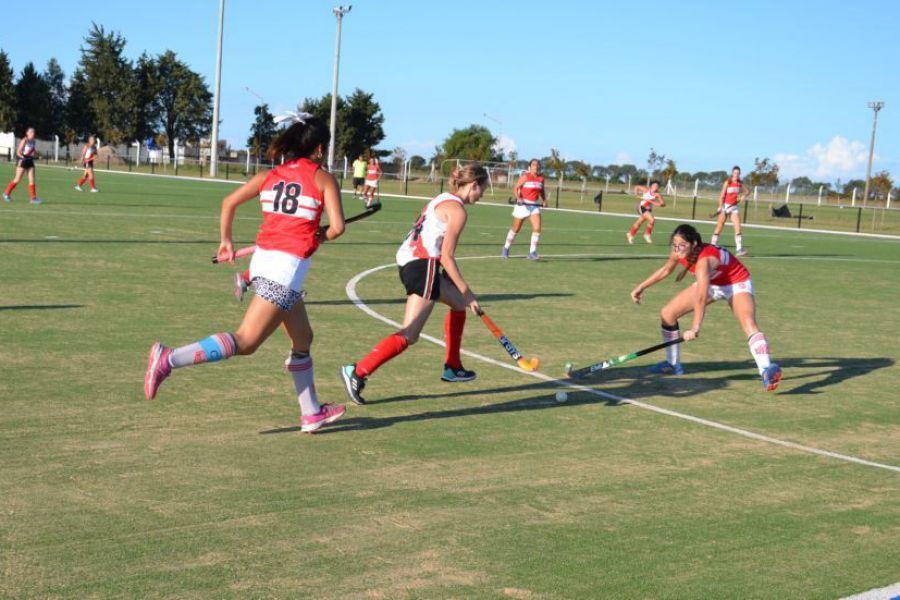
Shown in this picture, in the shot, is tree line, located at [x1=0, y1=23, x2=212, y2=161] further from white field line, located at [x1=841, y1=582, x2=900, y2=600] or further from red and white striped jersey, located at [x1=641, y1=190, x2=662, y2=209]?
white field line, located at [x1=841, y1=582, x2=900, y2=600]

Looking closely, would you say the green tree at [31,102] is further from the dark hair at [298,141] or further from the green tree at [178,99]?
the dark hair at [298,141]

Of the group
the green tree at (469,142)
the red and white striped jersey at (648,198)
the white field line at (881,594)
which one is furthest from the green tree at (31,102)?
the white field line at (881,594)

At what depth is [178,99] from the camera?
11700 centimetres

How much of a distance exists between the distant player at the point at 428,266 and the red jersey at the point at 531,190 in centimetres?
1383

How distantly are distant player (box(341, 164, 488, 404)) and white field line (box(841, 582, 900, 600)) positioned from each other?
3824 mm

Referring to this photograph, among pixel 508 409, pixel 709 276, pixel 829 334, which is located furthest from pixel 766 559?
pixel 829 334

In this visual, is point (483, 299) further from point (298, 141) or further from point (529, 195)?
point (298, 141)

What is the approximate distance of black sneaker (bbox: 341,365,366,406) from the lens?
8.02 meters

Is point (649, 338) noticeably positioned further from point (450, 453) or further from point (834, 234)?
point (834, 234)

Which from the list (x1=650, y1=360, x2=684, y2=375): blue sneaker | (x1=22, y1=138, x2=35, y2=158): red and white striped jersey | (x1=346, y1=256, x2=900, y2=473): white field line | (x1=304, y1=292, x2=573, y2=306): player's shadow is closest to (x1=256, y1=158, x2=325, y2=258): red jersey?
(x1=346, y1=256, x2=900, y2=473): white field line

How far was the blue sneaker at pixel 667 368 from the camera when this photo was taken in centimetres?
1014

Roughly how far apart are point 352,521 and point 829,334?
31.5 ft

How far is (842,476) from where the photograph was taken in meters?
6.90

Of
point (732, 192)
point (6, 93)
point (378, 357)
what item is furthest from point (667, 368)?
point (6, 93)
